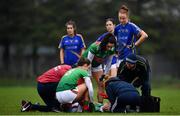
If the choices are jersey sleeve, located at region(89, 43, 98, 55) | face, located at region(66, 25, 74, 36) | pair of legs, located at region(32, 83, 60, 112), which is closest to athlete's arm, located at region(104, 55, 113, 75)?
jersey sleeve, located at region(89, 43, 98, 55)

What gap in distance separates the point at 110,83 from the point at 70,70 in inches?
31.8

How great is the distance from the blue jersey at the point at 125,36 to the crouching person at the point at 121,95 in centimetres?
168

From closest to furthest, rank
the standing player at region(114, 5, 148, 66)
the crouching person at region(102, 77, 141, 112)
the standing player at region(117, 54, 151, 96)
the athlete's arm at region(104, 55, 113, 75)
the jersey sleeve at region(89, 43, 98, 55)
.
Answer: the crouching person at region(102, 77, 141, 112) → the standing player at region(117, 54, 151, 96) → the jersey sleeve at region(89, 43, 98, 55) → the athlete's arm at region(104, 55, 113, 75) → the standing player at region(114, 5, 148, 66)

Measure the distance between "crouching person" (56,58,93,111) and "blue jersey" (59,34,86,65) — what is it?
11.3 ft

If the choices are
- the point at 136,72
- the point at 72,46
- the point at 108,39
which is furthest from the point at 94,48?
the point at 72,46

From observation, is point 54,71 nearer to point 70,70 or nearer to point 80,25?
point 70,70

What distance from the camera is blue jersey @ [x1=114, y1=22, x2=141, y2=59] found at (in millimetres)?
13656

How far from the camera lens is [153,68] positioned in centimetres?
5309

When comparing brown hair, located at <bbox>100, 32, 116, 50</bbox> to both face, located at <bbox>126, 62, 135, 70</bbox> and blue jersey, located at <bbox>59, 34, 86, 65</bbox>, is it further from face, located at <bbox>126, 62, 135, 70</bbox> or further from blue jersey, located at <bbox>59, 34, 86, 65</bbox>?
blue jersey, located at <bbox>59, 34, 86, 65</bbox>

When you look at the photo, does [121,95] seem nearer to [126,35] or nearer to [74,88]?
[74,88]

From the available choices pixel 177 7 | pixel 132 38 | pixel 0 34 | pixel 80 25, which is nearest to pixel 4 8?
pixel 0 34

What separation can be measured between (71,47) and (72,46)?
0.06 m

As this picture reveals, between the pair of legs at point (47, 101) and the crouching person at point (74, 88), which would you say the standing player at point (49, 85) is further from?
the crouching person at point (74, 88)

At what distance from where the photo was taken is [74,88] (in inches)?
475
